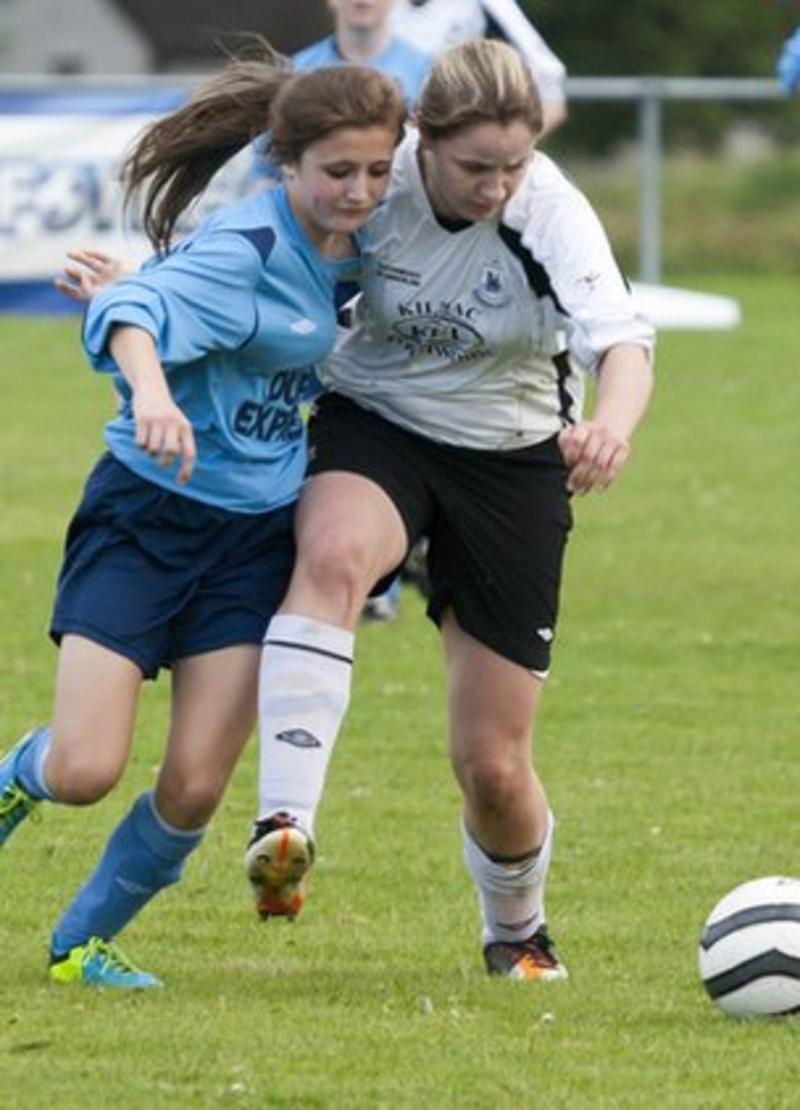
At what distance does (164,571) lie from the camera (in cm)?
607

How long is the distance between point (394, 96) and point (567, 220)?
0.41 m

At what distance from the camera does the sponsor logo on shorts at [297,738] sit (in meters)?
5.92

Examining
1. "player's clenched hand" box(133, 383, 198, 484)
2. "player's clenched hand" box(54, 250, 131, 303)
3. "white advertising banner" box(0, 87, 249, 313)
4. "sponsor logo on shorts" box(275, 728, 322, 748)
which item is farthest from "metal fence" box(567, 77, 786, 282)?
"player's clenched hand" box(133, 383, 198, 484)

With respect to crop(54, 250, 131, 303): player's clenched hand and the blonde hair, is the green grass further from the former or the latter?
the blonde hair

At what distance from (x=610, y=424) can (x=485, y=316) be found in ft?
1.69

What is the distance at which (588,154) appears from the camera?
4891cm

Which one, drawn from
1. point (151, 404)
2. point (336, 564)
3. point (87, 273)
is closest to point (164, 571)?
point (336, 564)

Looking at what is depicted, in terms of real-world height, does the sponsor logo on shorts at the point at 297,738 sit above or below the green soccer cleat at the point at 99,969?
above

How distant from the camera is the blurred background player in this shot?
12.7 meters

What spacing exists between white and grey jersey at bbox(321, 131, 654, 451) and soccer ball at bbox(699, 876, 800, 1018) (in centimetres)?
107

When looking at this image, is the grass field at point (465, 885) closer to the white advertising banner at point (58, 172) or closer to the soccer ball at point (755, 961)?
the soccer ball at point (755, 961)

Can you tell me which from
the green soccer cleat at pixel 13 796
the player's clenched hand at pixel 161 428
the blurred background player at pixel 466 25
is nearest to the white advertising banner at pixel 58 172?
the blurred background player at pixel 466 25

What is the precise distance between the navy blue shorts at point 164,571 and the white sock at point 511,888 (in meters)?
0.77

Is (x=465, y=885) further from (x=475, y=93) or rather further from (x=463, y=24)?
(x=463, y=24)
